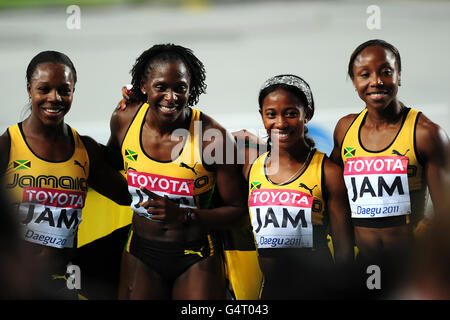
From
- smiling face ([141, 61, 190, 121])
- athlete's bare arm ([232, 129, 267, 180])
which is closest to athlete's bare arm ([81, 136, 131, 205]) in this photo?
smiling face ([141, 61, 190, 121])

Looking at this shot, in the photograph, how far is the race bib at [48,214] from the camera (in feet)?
9.96

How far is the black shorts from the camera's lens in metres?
2.98

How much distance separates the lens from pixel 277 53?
3734mm

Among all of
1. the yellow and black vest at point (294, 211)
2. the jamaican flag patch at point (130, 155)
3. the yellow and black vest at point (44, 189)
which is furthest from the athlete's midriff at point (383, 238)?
the yellow and black vest at point (44, 189)

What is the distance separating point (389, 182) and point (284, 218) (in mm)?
612

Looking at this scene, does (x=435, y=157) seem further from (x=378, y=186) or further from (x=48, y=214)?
(x=48, y=214)

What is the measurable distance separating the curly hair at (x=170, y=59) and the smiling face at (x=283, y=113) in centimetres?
45

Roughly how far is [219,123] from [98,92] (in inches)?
33.5

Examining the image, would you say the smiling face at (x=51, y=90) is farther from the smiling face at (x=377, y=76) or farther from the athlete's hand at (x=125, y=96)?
the smiling face at (x=377, y=76)

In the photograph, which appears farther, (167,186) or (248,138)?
(248,138)

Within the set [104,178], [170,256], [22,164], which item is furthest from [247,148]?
[22,164]

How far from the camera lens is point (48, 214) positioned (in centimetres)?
305

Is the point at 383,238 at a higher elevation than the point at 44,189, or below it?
below

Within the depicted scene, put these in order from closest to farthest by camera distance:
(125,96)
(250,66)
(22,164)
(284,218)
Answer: (284,218)
(22,164)
(125,96)
(250,66)
